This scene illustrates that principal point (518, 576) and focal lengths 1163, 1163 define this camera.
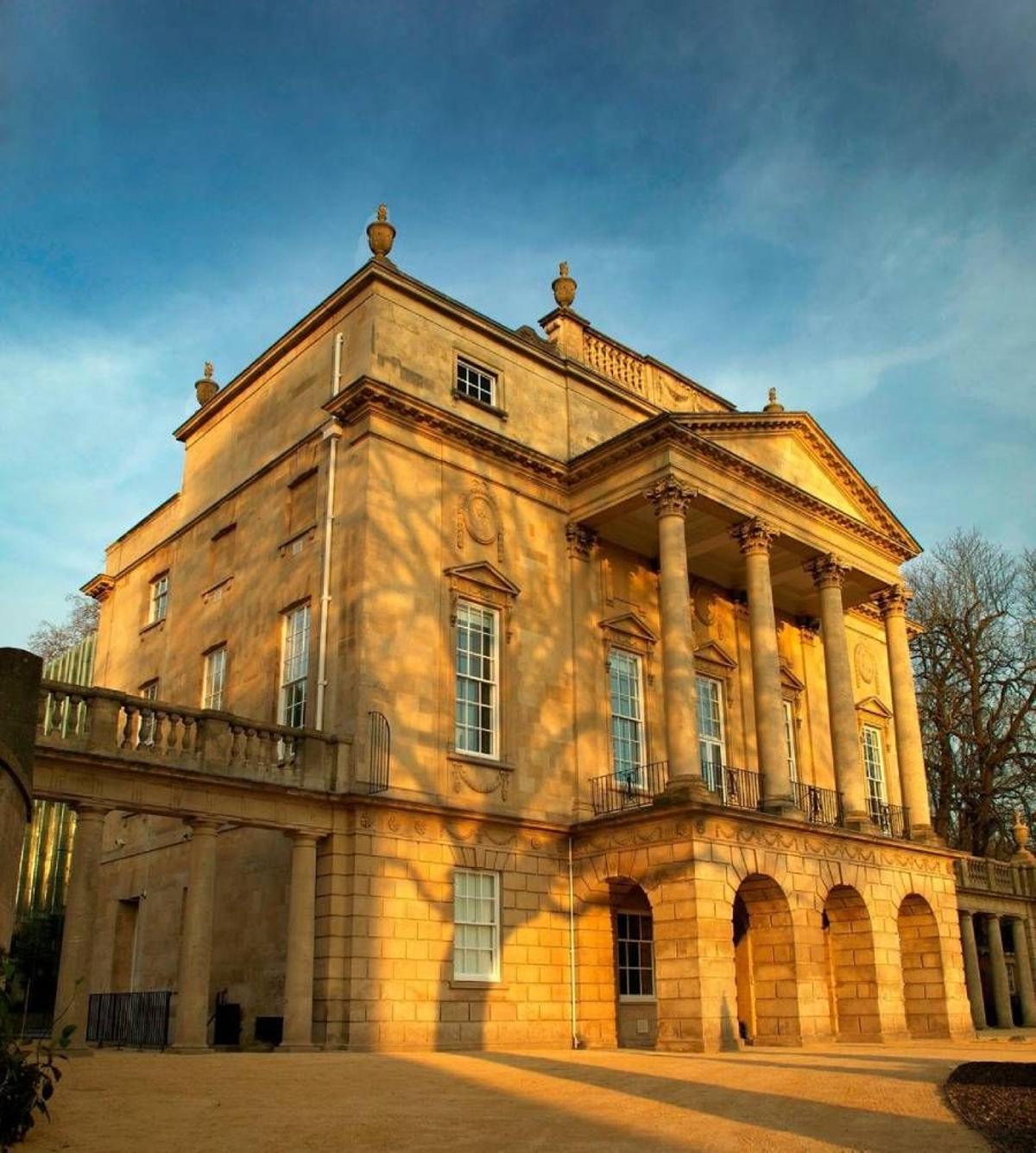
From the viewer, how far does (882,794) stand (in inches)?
1334

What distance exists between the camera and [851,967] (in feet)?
83.3

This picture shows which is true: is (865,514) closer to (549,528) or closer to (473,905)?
(549,528)

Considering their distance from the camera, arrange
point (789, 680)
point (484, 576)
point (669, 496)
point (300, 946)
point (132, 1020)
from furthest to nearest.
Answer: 1. point (789, 680)
2. point (669, 496)
3. point (484, 576)
4. point (132, 1020)
5. point (300, 946)

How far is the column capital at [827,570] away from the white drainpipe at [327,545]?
12.3 metres

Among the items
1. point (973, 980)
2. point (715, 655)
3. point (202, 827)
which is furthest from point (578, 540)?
point (973, 980)

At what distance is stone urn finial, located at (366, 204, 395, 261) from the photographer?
80.3 feet

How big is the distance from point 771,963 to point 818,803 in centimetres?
510

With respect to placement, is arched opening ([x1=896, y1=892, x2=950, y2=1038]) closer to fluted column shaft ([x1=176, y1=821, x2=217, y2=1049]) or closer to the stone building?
the stone building

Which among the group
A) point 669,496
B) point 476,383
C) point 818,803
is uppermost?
point 476,383

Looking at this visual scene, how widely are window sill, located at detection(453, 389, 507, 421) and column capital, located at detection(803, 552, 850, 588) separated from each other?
8.74m

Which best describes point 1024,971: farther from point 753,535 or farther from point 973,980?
point 753,535

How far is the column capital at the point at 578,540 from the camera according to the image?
26.2m

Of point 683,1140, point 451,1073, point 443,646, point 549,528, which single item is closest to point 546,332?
point 549,528

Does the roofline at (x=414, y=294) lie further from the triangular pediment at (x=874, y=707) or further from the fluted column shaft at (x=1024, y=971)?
the fluted column shaft at (x=1024, y=971)
